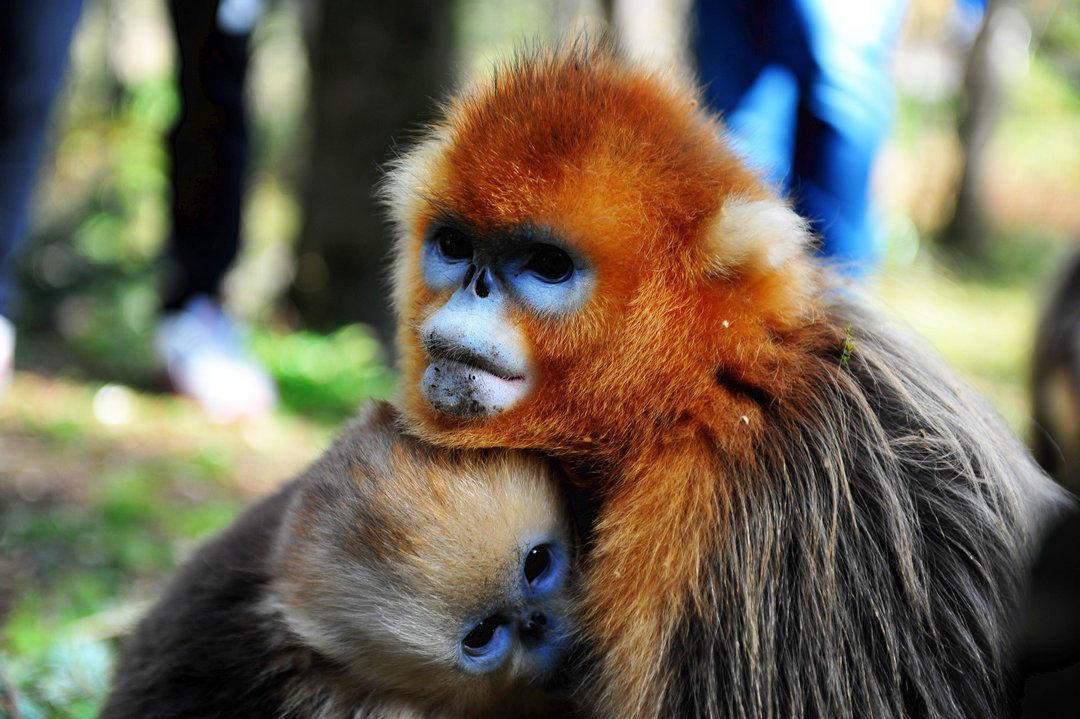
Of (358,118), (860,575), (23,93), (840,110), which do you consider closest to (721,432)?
(860,575)

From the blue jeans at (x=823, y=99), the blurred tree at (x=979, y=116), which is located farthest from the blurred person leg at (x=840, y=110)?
the blurred tree at (x=979, y=116)

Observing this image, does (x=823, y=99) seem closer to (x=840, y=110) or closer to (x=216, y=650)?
(x=840, y=110)

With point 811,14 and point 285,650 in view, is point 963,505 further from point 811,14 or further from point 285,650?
point 811,14

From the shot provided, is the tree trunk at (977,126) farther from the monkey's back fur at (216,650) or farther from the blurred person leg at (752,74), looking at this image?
the monkey's back fur at (216,650)

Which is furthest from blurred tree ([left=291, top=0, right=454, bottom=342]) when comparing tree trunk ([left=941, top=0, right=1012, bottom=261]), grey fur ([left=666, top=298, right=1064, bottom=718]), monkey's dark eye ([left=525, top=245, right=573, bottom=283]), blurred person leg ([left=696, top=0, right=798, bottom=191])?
tree trunk ([left=941, top=0, right=1012, bottom=261])

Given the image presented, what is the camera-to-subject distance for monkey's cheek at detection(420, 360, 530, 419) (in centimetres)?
248

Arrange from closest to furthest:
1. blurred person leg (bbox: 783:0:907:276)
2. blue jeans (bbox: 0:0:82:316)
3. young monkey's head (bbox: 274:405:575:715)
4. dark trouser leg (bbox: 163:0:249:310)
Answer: young monkey's head (bbox: 274:405:575:715), blurred person leg (bbox: 783:0:907:276), blue jeans (bbox: 0:0:82:316), dark trouser leg (bbox: 163:0:249:310)

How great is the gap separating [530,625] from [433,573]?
0.29 m

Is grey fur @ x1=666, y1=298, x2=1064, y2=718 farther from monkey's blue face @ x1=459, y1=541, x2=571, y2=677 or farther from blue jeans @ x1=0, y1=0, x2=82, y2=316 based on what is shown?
blue jeans @ x1=0, y1=0, x2=82, y2=316

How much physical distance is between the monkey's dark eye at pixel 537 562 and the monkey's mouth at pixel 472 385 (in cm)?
32

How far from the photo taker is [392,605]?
232cm

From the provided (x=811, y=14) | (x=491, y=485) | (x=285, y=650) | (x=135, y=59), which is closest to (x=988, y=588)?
(x=491, y=485)

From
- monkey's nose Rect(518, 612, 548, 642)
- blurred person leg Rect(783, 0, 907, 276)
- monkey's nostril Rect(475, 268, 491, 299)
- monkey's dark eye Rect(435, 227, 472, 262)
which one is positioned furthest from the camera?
blurred person leg Rect(783, 0, 907, 276)

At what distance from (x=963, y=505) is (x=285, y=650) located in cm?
155
